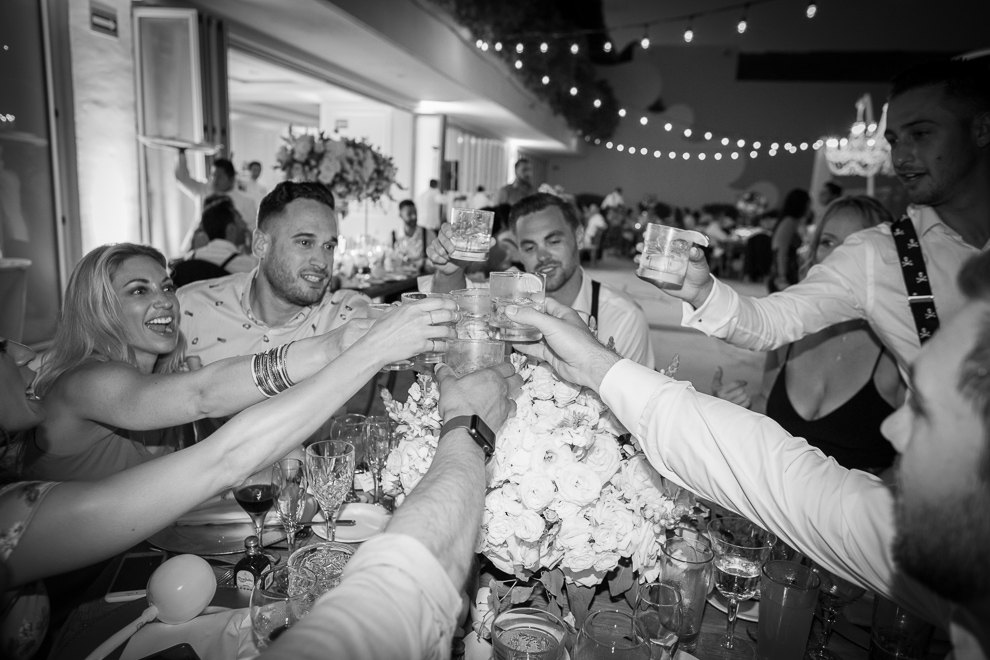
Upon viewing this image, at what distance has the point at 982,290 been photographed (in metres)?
0.74

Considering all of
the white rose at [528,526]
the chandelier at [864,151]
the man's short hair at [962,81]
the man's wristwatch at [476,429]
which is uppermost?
the chandelier at [864,151]

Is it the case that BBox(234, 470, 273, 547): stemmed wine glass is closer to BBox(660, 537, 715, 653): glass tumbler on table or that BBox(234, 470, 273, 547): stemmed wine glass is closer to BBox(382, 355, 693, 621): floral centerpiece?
BBox(382, 355, 693, 621): floral centerpiece

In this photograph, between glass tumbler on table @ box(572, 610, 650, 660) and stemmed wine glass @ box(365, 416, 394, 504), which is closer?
glass tumbler on table @ box(572, 610, 650, 660)

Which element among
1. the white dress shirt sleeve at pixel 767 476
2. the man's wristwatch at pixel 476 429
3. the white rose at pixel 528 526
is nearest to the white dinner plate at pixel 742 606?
the white dress shirt sleeve at pixel 767 476

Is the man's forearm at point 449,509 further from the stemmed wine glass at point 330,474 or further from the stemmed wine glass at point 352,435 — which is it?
the stemmed wine glass at point 352,435

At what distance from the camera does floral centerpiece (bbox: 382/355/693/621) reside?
3.67 ft

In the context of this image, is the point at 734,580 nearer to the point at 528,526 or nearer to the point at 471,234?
the point at 528,526

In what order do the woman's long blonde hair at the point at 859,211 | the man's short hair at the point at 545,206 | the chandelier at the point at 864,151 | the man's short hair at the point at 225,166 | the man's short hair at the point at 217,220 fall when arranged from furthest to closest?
the chandelier at the point at 864,151
the man's short hair at the point at 225,166
the man's short hair at the point at 217,220
the woman's long blonde hair at the point at 859,211
the man's short hair at the point at 545,206

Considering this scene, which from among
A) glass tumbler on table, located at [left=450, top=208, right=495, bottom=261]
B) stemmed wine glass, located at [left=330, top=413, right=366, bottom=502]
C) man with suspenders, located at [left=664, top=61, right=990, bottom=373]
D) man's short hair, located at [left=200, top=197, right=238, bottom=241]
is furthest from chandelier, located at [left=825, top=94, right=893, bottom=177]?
stemmed wine glass, located at [left=330, top=413, right=366, bottom=502]

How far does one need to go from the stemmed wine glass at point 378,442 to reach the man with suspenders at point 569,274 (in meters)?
1.54

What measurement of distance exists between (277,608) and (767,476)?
951 millimetres

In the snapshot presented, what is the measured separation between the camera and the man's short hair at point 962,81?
204 cm

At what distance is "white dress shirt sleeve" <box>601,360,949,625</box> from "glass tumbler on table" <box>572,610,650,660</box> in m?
0.31

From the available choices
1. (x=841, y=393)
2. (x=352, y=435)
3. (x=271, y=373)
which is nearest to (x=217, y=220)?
(x=271, y=373)
